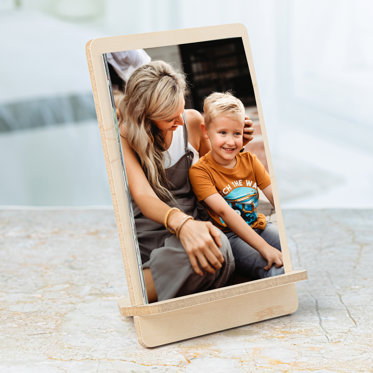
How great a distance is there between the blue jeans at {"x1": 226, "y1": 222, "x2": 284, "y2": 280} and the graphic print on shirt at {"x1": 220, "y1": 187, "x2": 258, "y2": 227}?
0.10 feet

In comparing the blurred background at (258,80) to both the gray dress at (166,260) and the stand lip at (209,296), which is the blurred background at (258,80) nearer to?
the stand lip at (209,296)

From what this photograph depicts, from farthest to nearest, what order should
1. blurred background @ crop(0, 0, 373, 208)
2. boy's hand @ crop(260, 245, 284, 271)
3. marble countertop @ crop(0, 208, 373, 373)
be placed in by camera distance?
blurred background @ crop(0, 0, 373, 208), boy's hand @ crop(260, 245, 284, 271), marble countertop @ crop(0, 208, 373, 373)

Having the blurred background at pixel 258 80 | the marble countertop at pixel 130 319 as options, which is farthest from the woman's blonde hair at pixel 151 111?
the blurred background at pixel 258 80

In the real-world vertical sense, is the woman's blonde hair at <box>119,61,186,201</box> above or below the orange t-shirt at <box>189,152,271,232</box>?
above

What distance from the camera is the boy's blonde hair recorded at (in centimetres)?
120

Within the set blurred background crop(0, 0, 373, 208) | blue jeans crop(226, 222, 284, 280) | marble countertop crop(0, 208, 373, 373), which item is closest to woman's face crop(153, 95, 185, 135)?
blue jeans crop(226, 222, 284, 280)

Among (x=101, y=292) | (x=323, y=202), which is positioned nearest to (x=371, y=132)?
(x=323, y=202)

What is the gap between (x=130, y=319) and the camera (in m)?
1.35

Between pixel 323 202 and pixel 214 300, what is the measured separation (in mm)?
1542

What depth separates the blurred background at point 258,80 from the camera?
8.38 ft

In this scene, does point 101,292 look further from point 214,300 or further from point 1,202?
point 1,202

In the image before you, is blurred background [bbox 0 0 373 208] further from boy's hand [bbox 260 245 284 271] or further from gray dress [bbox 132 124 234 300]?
gray dress [bbox 132 124 234 300]

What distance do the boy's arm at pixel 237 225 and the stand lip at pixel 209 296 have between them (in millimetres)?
37

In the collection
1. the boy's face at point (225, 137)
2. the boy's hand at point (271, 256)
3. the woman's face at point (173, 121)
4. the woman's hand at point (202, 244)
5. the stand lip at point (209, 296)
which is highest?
the woman's face at point (173, 121)
